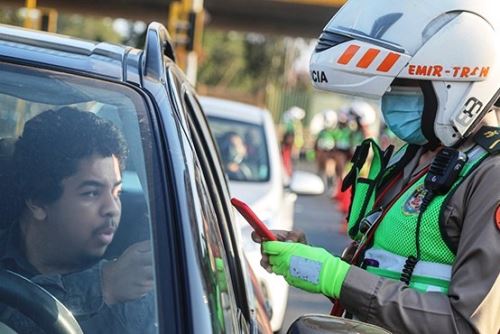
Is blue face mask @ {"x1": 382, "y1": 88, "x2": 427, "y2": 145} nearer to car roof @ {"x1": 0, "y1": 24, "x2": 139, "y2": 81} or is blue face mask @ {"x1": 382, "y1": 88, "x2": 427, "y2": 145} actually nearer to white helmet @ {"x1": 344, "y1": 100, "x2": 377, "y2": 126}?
car roof @ {"x1": 0, "y1": 24, "x2": 139, "y2": 81}

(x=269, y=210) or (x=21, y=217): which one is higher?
(x=21, y=217)

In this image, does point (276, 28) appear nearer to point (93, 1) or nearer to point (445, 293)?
point (93, 1)

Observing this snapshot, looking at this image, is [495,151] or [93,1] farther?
[93,1]

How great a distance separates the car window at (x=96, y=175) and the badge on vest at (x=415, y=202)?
717 mm

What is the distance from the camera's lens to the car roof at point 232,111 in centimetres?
750

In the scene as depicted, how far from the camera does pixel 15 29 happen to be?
2.52 meters

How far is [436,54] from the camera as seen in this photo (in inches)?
93.8

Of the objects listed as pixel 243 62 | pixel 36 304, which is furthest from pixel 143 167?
pixel 243 62

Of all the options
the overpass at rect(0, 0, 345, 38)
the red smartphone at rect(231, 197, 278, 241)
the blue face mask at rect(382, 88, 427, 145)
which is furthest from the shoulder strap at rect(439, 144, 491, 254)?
the overpass at rect(0, 0, 345, 38)

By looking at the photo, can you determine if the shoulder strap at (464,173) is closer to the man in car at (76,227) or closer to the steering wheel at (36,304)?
the man in car at (76,227)

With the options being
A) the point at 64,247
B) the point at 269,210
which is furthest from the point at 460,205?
the point at 269,210

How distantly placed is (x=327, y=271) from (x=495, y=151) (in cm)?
52

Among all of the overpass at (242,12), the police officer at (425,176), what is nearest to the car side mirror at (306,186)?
the police officer at (425,176)

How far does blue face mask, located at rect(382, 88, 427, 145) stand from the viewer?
8.13 feet
